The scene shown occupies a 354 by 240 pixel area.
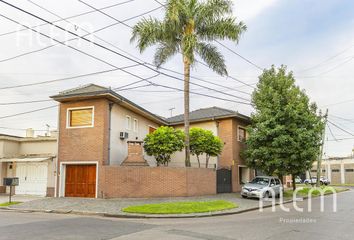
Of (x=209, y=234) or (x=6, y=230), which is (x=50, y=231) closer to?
(x=6, y=230)

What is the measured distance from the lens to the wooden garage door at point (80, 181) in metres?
22.0

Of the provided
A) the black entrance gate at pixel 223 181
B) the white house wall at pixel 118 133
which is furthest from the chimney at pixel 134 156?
the black entrance gate at pixel 223 181

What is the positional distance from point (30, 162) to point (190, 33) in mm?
14432

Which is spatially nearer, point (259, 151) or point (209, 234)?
point (209, 234)

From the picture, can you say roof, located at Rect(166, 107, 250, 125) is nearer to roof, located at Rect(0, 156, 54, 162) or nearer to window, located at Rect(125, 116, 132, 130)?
window, located at Rect(125, 116, 132, 130)

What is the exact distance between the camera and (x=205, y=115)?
31.5 meters

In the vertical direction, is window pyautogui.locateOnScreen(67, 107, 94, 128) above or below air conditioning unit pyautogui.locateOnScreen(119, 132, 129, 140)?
above

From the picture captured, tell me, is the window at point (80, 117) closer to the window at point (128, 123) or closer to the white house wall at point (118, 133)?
the white house wall at point (118, 133)

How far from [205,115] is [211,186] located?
25.6ft

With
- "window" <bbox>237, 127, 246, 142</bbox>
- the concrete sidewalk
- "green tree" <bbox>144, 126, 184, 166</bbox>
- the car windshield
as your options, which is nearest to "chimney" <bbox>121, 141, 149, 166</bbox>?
"green tree" <bbox>144, 126, 184, 166</bbox>

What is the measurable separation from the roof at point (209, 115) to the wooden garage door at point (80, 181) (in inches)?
471

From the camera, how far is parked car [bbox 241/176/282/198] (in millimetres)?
23833

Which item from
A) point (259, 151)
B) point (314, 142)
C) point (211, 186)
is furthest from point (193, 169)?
point (314, 142)

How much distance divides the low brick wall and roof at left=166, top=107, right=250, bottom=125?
726 centimetres
